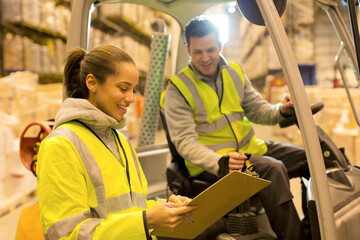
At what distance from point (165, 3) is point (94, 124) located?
151 cm

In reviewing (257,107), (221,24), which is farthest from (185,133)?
(221,24)

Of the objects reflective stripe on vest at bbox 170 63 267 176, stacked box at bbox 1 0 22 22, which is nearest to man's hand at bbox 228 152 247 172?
reflective stripe on vest at bbox 170 63 267 176

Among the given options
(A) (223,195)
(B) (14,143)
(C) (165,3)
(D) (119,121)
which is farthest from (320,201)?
(B) (14,143)

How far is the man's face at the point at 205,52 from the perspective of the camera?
223 centimetres

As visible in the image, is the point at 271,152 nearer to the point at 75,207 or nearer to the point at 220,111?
the point at 220,111

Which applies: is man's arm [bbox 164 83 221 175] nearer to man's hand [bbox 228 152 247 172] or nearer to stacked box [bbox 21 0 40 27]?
man's hand [bbox 228 152 247 172]

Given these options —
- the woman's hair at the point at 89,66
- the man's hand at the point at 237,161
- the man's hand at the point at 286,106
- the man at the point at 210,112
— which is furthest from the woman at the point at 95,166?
the man's hand at the point at 286,106

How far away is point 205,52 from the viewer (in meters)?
2.25

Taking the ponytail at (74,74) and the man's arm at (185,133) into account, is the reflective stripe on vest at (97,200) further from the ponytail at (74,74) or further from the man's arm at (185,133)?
the man's arm at (185,133)

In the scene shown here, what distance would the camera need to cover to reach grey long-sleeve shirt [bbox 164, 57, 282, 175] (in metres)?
2.06

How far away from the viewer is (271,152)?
243 centimetres

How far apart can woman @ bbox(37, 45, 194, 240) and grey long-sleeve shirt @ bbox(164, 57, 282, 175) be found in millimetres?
554

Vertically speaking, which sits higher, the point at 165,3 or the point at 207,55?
the point at 165,3

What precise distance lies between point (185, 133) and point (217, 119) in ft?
0.70
